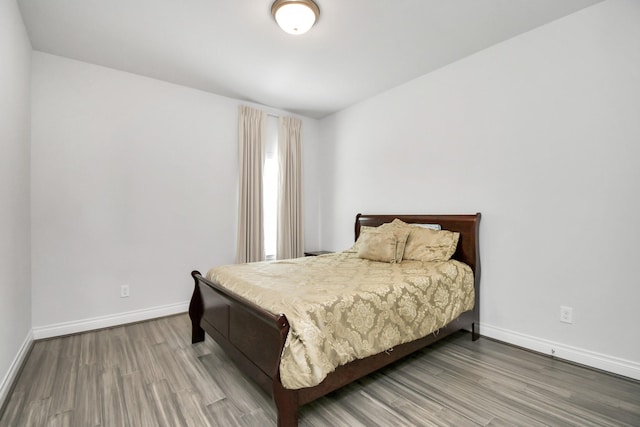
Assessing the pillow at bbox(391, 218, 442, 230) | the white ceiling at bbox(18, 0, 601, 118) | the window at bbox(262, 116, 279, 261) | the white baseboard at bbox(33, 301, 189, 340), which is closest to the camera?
the white ceiling at bbox(18, 0, 601, 118)

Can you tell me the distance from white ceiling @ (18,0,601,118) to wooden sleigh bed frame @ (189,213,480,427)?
1649 mm

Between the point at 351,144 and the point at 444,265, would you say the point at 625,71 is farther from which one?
the point at 351,144

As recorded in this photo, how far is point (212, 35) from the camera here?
8.46 feet

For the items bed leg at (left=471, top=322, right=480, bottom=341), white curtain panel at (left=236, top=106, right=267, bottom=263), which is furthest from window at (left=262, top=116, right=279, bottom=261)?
bed leg at (left=471, top=322, right=480, bottom=341)

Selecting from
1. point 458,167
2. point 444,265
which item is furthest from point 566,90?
point 444,265

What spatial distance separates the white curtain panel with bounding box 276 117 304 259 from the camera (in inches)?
173

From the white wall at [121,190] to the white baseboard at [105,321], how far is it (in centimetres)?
2

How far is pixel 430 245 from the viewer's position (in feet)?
9.59

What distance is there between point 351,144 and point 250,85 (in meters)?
1.59

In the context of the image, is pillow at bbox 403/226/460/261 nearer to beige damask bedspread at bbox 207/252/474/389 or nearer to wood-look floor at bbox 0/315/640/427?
beige damask bedspread at bbox 207/252/474/389

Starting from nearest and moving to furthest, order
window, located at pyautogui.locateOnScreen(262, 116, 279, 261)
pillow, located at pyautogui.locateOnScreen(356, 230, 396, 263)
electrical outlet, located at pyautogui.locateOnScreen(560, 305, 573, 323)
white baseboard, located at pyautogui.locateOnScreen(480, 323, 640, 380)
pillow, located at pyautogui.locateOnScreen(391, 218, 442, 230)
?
white baseboard, located at pyautogui.locateOnScreen(480, 323, 640, 380) < electrical outlet, located at pyautogui.locateOnScreen(560, 305, 573, 323) < pillow, located at pyautogui.locateOnScreen(356, 230, 396, 263) < pillow, located at pyautogui.locateOnScreen(391, 218, 442, 230) < window, located at pyautogui.locateOnScreen(262, 116, 279, 261)

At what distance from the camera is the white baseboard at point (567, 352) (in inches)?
82.7

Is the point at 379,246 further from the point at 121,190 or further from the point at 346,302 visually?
the point at 121,190

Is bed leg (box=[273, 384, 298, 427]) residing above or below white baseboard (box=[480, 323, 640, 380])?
above
